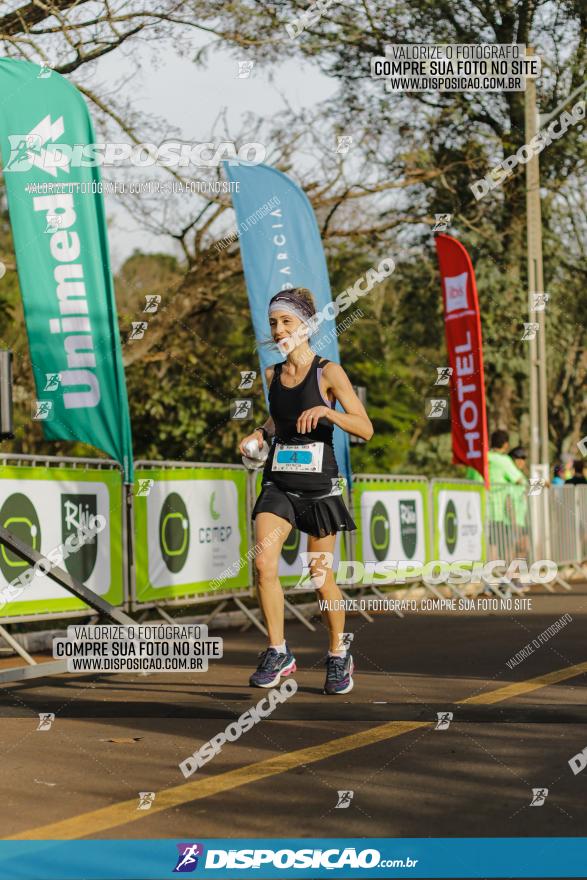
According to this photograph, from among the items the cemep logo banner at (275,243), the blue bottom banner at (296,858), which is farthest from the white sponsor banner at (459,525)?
the blue bottom banner at (296,858)

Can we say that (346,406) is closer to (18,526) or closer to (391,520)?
(18,526)

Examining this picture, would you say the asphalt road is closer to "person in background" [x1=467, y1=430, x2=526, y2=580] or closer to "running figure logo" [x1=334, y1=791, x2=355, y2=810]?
"running figure logo" [x1=334, y1=791, x2=355, y2=810]

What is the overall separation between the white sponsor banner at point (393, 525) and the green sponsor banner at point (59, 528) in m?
4.30

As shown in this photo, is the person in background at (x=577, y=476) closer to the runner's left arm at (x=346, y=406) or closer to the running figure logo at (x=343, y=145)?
the running figure logo at (x=343, y=145)

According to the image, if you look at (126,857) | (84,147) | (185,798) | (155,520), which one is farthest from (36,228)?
(126,857)

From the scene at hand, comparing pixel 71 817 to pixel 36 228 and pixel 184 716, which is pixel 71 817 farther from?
pixel 36 228

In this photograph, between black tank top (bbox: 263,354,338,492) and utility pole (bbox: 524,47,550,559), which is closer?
black tank top (bbox: 263,354,338,492)

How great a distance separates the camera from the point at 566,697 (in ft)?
23.3

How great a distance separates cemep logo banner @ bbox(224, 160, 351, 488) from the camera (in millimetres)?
11898

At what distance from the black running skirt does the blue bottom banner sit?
3.48m

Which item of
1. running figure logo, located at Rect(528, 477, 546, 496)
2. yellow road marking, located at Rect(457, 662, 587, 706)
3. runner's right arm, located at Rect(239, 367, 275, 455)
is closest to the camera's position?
yellow road marking, located at Rect(457, 662, 587, 706)

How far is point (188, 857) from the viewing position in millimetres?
3926

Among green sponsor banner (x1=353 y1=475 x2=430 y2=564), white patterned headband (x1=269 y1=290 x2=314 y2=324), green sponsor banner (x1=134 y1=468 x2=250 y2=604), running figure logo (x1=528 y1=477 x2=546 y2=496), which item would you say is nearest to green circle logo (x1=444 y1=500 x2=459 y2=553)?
green sponsor banner (x1=353 y1=475 x2=430 y2=564)

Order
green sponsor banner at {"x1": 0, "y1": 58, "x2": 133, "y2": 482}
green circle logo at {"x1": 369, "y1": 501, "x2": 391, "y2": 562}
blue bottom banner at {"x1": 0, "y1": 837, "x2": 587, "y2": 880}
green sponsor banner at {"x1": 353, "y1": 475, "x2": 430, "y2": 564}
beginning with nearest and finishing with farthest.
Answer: blue bottom banner at {"x1": 0, "y1": 837, "x2": 587, "y2": 880}
green sponsor banner at {"x1": 0, "y1": 58, "x2": 133, "y2": 482}
green sponsor banner at {"x1": 353, "y1": 475, "x2": 430, "y2": 564}
green circle logo at {"x1": 369, "y1": 501, "x2": 391, "y2": 562}
